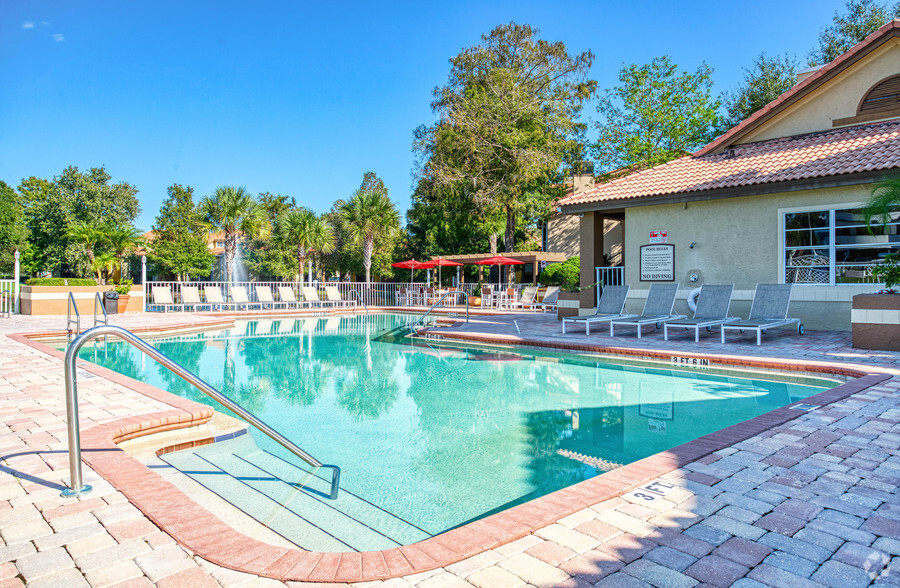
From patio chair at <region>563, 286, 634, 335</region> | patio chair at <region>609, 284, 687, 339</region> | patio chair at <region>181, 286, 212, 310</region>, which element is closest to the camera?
patio chair at <region>609, 284, 687, 339</region>

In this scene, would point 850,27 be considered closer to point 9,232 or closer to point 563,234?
point 563,234

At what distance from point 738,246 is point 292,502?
37.2 feet

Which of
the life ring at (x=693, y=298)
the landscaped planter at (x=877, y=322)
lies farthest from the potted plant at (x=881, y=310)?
the life ring at (x=693, y=298)

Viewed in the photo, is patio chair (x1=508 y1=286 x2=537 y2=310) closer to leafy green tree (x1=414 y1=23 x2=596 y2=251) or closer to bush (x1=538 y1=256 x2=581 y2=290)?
bush (x1=538 y1=256 x2=581 y2=290)

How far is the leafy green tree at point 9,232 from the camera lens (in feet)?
118

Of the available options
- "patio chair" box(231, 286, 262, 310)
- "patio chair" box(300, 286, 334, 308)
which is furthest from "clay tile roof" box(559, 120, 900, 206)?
"patio chair" box(231, 286, 262, 310)

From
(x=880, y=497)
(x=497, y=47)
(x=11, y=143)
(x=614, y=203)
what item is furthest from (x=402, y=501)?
(x=11, y=143)

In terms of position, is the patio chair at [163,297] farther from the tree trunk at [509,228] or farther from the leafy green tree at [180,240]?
the leafy green tree at [180,240]

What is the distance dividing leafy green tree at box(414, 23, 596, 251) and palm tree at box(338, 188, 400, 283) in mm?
3059

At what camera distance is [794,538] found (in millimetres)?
2498

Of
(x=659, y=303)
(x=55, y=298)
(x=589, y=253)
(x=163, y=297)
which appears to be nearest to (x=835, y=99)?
(x=659, y=303)

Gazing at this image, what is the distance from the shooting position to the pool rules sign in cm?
1299

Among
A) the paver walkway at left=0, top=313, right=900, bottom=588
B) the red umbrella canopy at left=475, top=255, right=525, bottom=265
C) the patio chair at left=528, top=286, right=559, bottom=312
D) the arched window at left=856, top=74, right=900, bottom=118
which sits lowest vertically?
the paver walkway at left=0, top=313, right=900, bottom=588

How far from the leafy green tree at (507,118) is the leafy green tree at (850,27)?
11245mm
